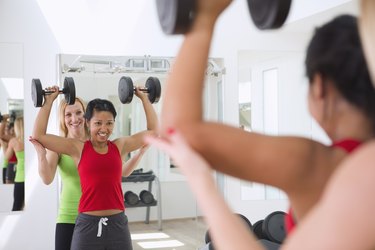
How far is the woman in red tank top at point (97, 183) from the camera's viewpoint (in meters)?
2.45

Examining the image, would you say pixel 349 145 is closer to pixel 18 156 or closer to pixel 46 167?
pixel 46 167

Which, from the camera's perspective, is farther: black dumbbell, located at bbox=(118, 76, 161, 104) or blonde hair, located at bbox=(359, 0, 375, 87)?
black dumbbell, located at bbox=(118, 76, 161, 104)

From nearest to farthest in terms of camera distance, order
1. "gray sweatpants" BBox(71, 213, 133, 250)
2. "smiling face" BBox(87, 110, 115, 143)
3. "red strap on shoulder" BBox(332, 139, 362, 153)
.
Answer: "red strap on shoulder" BBox(332, 139, 362, 153) → "gray sweatpants" BBox(71, 213, 133, 250) → "smiling face" BBox(87, 110, 115, 143)

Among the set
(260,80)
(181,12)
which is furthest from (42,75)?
(181,12)

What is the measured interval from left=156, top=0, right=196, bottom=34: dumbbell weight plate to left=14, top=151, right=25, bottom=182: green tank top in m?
3.32

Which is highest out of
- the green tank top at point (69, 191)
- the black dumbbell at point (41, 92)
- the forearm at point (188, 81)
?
→ the black dumbbell at point (41, 92)

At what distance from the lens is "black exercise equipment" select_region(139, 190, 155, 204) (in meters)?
3.98

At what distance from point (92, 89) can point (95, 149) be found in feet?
4.53

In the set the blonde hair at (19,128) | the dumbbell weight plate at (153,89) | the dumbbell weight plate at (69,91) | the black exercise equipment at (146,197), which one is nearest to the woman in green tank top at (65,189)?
the dumbbell weight plate at (69,91)

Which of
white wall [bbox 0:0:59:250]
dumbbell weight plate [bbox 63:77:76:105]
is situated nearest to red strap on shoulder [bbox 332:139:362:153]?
dumbbell weight plate [bbox 63:77:76:105]

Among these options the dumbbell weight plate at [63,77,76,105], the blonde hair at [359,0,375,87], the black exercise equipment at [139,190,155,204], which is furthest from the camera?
the black exercise equipment at [139,190,155,204]

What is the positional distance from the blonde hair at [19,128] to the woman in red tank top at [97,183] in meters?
1.29

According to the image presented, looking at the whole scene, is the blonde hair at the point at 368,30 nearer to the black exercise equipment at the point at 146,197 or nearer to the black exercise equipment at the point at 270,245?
the black exercise equipment at the point at 270,245

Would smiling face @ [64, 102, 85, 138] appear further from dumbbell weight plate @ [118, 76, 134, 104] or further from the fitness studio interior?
the fitness studio interior
